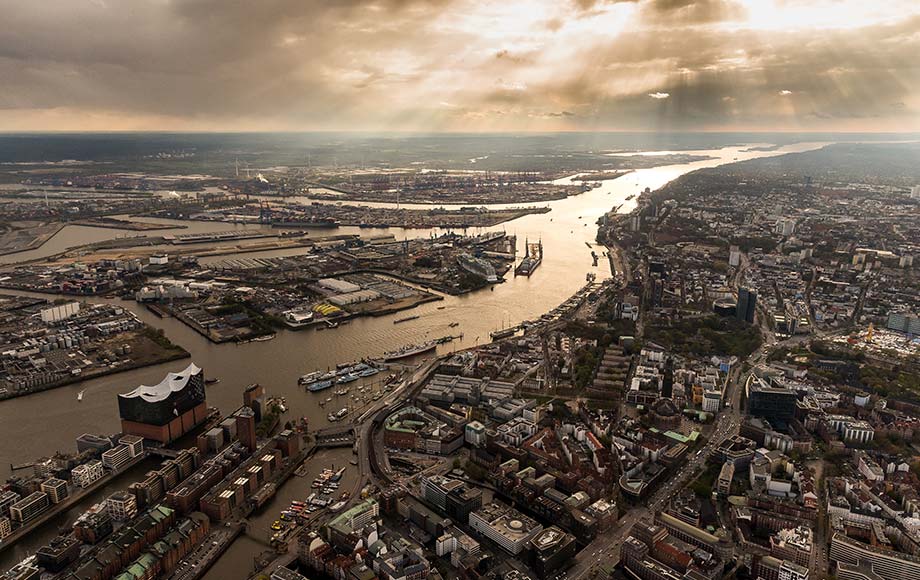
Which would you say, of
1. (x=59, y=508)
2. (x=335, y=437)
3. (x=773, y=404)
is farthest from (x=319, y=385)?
(x=773, y=404)

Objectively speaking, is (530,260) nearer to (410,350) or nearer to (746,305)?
(746,305)

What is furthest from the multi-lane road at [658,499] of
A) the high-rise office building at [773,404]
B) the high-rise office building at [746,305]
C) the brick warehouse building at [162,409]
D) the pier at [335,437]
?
the brick warehouse building at [162,409]

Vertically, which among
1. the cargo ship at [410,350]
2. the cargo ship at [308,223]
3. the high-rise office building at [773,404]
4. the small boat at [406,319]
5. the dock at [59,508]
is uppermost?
the cargo ship at [308,223]

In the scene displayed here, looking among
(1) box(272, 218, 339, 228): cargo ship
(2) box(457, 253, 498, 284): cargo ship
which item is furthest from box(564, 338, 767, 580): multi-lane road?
(1) box(272, 218, 339, 228): cargo ship

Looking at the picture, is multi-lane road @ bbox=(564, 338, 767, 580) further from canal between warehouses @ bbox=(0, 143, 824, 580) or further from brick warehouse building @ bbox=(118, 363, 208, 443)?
brick warehouse building @ bbox=(118, 363, 208, 443)

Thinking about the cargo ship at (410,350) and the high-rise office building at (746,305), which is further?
the high-rise office building at (746,305)

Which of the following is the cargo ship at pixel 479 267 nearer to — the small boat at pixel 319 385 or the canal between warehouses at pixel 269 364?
the canal between warehouses at pixel 269 364
